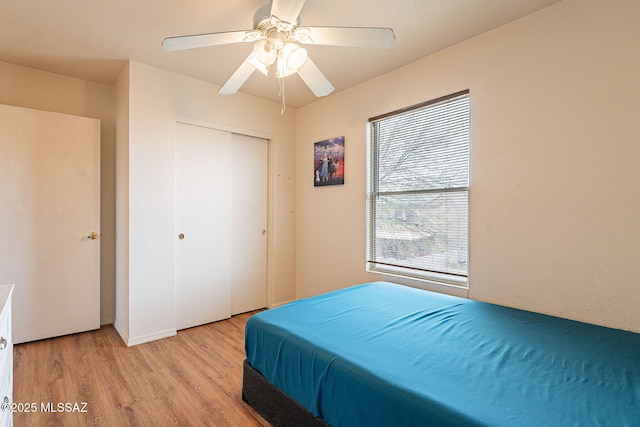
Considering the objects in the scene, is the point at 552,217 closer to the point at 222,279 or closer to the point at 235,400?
the point at 235,400

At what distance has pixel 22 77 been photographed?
9.15 feet

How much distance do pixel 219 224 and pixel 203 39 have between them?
204 cm

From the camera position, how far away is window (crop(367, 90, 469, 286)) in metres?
2.46

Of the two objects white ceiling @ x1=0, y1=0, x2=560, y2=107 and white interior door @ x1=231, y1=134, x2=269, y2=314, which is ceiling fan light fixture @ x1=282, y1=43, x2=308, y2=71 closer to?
white ceiling @ x1=0, y1=0, x2=560, y2=107

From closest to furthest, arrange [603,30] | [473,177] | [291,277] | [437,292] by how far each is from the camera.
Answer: [603,30]
[473,177]
[437,292]
[291,277]

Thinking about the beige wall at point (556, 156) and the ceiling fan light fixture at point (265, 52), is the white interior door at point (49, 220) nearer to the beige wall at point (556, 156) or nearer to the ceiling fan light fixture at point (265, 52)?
Answer: the ceiling fan light fixture at point (265, 52)

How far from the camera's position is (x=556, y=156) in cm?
195

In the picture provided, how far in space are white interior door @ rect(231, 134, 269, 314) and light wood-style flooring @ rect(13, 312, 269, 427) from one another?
0.73 metres

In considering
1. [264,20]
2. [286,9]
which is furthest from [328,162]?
[286,9]

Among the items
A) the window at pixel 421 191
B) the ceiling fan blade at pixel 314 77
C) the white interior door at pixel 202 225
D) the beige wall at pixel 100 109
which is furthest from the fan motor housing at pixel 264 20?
the beige wall at pixel 100 109

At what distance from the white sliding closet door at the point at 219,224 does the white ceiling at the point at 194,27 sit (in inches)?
30.4

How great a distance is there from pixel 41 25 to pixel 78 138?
3.35 feet

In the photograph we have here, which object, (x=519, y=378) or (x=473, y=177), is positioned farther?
(x=473, y=177)

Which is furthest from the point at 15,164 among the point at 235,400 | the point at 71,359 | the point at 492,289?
the point at 492,289
